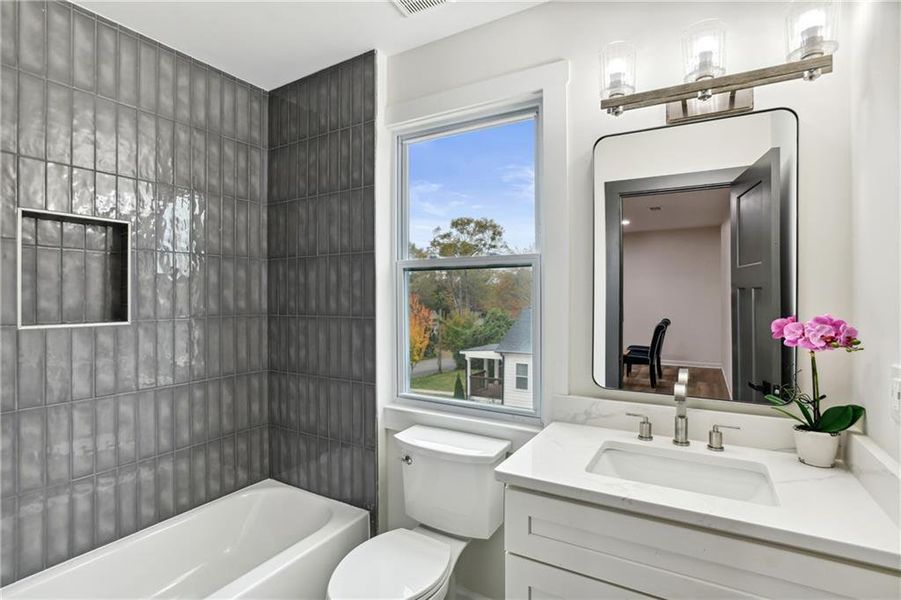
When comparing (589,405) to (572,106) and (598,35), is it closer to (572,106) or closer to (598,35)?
(572,106)

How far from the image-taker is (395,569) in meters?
1.55

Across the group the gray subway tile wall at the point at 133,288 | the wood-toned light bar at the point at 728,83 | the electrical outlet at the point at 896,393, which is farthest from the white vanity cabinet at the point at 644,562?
the gray subway tile wall at the point at 133,288

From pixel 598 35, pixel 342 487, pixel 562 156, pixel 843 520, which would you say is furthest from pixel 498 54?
pixel 342 487

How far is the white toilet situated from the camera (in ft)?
4.86

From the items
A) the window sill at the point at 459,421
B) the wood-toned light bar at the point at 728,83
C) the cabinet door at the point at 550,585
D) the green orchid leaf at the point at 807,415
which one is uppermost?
the wood-toned light bar at the point at 728,83

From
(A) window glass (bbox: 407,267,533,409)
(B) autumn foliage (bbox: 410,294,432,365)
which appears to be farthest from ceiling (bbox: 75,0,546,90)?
(B) autumn foliage (bbox: 410,294,432,365)

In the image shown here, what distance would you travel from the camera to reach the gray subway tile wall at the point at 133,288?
1.60 m

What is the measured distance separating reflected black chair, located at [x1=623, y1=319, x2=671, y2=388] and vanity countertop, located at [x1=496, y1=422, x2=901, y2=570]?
25cm

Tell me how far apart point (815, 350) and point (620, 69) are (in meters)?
1.07

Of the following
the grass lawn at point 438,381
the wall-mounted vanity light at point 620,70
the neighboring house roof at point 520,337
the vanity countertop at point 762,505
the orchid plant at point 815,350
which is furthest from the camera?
the grass lawn at point 438,381

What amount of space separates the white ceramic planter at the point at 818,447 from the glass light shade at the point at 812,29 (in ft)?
3.50

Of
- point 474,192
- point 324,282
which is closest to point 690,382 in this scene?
point 474,192

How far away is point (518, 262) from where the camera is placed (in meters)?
1.91

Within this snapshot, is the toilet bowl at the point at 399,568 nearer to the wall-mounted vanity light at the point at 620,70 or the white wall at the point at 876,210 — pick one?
the white wall at the point at 876,210
